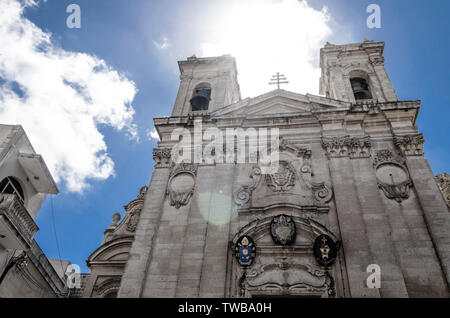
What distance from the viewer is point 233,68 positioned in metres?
20.5

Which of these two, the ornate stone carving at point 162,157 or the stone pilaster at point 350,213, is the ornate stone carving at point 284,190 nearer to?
the stone pilaster at point 350,213

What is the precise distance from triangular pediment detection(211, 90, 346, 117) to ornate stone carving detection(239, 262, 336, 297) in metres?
7.31

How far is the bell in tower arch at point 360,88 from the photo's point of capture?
1763 centimetres

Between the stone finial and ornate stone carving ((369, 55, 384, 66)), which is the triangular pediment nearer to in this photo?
ornate stone carving ((369, 55, 384, 66))

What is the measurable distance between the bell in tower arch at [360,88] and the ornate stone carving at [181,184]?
30.5ft

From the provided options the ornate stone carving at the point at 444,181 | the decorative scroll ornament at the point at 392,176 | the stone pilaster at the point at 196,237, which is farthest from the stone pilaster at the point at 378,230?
the stone pilaster at the point at 196,237

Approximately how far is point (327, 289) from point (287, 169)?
4.75m

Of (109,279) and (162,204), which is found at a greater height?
(162,204)

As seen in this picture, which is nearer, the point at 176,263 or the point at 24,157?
the point at 176,263

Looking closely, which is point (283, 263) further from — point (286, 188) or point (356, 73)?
point (356, 73)

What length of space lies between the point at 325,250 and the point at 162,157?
7.70 metres
